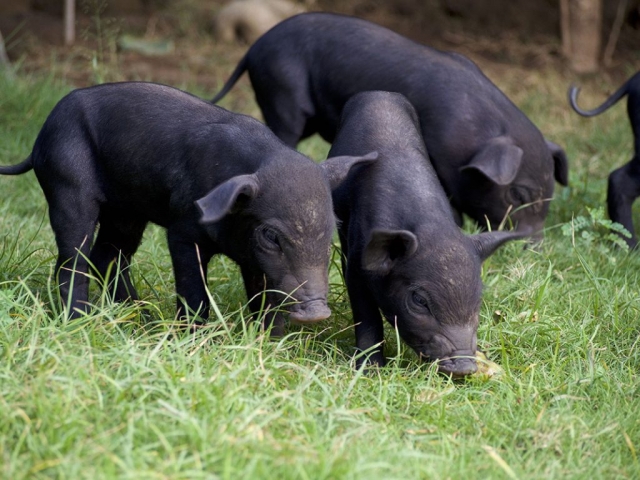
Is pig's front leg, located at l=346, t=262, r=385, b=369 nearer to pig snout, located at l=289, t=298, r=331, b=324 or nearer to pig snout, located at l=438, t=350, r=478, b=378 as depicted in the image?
pig snout, located at l=438, t=350, r=478, b=378

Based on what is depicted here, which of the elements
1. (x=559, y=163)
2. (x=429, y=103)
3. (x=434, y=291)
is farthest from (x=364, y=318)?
(x=559, y=163)

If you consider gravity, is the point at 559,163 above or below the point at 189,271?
below

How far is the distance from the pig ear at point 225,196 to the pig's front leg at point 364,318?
842mm

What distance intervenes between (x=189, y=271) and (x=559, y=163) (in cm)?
355

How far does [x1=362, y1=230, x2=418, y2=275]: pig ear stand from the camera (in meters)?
4.50

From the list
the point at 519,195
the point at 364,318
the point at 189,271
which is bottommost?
the point at 519,195

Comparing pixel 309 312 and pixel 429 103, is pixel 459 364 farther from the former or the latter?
pixel 429 103

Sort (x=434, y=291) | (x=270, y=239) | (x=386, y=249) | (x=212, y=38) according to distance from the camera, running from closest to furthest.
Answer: (x=270, y=239) < (x=434, y=291) < (x=386, y=249) < (x=212, y=38)

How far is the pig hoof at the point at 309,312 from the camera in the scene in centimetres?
429

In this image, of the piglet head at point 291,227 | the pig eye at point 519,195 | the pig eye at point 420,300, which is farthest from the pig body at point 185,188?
the pig eye at point 519,195

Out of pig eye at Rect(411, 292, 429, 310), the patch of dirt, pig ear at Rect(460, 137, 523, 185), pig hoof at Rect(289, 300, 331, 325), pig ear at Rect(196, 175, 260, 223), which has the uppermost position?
pig ear at Rect(196, 175, 260, 223)

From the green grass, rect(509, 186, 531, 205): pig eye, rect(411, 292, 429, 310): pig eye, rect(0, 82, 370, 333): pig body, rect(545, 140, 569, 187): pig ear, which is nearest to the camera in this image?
the green grass

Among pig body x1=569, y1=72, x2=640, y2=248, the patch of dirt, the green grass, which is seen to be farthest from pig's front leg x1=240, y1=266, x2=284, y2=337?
the patch of dirt

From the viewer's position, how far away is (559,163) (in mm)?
7273
